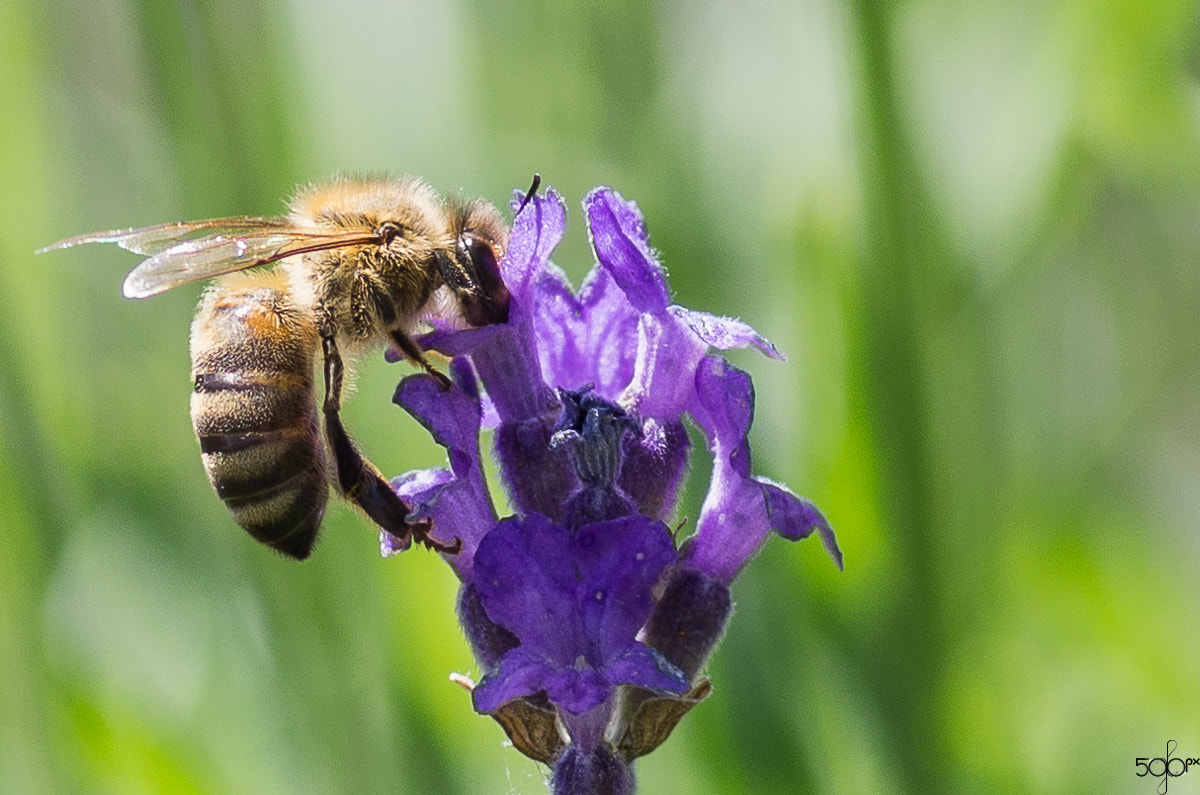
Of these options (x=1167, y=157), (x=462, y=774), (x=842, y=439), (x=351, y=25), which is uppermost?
(x=351, y=25)

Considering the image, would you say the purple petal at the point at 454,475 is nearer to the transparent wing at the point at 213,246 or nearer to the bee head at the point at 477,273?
the bee head at the point at 477,273

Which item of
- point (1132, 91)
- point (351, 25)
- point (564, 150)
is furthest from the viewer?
point (564, 150)

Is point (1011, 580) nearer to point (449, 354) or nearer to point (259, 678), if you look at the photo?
point (449, 354)

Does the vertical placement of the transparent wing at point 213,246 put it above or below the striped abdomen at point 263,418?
above

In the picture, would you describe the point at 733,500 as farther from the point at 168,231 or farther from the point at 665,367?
the point at 168,231

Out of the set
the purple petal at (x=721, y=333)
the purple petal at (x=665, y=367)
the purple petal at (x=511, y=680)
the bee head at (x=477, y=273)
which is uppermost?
the bee head at (x=477, y=273)

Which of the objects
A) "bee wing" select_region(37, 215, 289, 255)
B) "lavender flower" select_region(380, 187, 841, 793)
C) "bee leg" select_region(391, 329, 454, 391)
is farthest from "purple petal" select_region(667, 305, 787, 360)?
"bee wing" select_region(37, 215, 289, 255)

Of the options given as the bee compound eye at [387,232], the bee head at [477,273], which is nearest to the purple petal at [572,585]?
the bee head at [477,273]

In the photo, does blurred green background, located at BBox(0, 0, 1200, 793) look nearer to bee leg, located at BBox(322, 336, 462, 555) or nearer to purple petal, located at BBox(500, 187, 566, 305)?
bee leg, located at BBox(322, 336, 462, 555)

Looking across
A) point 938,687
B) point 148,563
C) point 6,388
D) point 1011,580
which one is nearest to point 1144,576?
point 1011,580
